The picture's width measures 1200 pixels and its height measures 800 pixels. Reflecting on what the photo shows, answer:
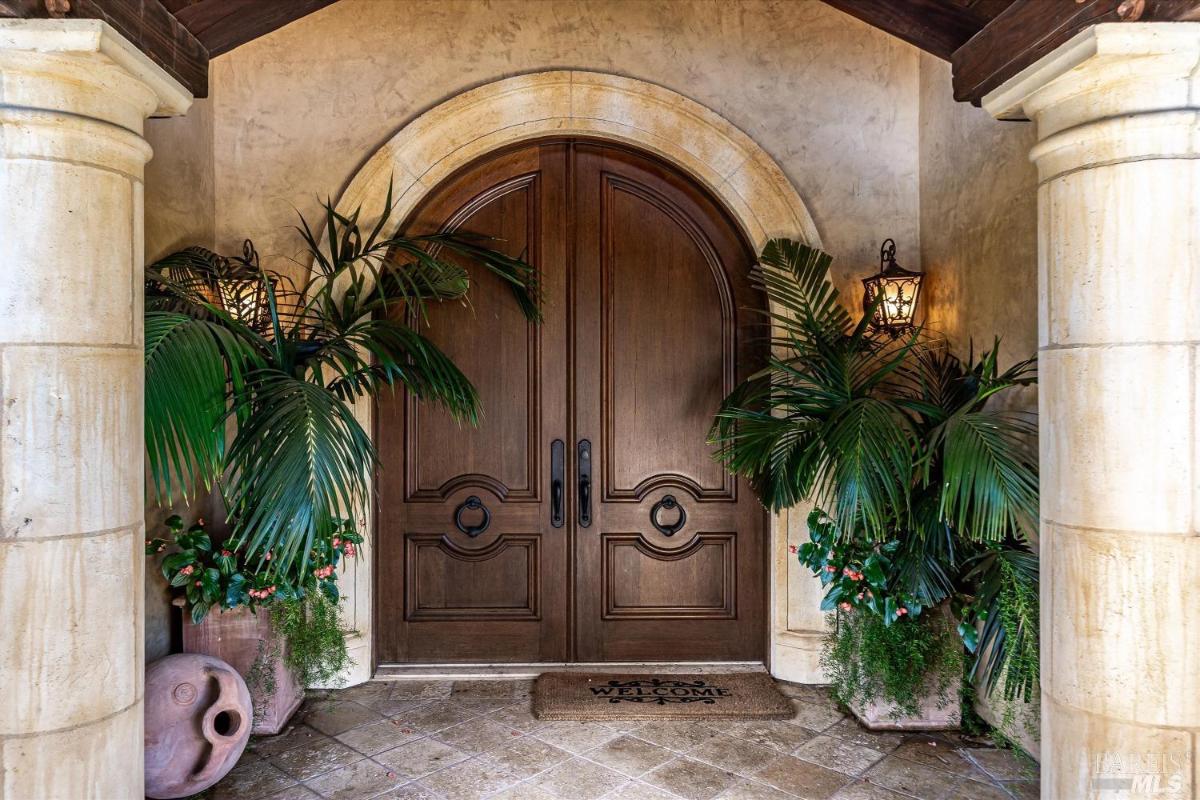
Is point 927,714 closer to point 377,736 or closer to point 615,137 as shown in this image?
point 377,736

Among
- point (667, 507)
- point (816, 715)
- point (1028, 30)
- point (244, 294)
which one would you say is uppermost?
point (1028, 30)

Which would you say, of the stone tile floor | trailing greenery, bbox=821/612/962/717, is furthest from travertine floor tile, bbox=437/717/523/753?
trailing greenery, bbox=821/612/962/717

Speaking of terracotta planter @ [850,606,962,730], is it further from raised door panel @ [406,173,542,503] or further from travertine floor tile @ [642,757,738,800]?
raised door panel @ [406,173,542,503]

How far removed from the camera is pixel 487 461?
3.50 metres

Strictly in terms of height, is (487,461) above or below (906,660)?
above

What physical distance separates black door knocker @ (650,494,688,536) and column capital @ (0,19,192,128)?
2.48 metres

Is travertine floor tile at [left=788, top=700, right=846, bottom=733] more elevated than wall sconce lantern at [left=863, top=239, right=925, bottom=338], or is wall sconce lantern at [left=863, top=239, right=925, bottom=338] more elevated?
wall sconce lantern at [left=863, top=239, right=925, bottom=338]

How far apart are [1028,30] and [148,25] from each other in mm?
2139

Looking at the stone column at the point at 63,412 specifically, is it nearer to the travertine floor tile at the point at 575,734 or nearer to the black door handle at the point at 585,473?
the travertine floor tile at the point at 575,734

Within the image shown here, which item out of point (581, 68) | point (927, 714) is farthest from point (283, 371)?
point (927, 714)

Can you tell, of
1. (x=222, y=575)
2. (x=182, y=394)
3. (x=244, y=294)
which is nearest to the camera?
(x=182, y=394)

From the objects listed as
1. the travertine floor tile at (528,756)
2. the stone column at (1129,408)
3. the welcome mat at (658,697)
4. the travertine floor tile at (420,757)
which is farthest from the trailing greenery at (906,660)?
the travertine floor tile at (420,757)

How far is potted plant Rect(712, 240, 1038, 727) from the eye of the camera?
2199 millimetres

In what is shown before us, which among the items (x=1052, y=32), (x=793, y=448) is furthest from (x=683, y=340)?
(x=1052, y=32)
